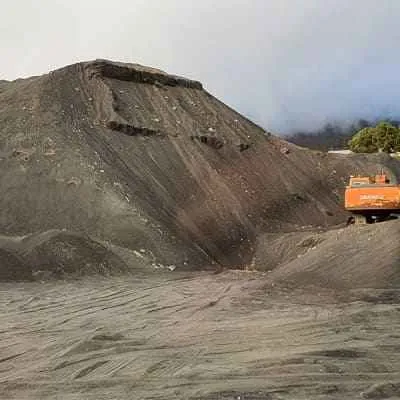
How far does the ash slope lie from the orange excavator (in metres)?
3.57

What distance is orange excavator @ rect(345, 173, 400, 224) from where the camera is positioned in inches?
679

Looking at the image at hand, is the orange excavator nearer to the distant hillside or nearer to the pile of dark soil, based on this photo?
the pile of dark soil

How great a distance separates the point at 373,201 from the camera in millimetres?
17453

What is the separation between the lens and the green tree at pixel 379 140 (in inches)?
2396

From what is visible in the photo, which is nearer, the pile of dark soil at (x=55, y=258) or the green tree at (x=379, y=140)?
the pile of dark soil at (x=55, y=258)

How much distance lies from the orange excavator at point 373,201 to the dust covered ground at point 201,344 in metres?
5.71

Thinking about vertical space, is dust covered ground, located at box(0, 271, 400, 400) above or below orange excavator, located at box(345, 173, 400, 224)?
below

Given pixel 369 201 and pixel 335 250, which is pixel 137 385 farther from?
pixel 369 201

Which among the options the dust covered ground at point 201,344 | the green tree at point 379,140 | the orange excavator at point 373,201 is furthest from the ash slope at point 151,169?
the green tree at point 379,140

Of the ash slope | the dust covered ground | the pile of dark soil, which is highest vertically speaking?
the ash slope

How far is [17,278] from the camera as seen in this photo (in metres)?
14.2

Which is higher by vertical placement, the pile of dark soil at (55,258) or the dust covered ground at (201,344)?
the pile of dark soil at (55,258)

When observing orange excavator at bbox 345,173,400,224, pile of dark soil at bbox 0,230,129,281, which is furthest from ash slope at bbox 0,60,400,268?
orange excavator at bbox 345,173,400,224

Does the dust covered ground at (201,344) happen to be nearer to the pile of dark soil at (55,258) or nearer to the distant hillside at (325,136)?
the pile of dark soil at (55,258)
